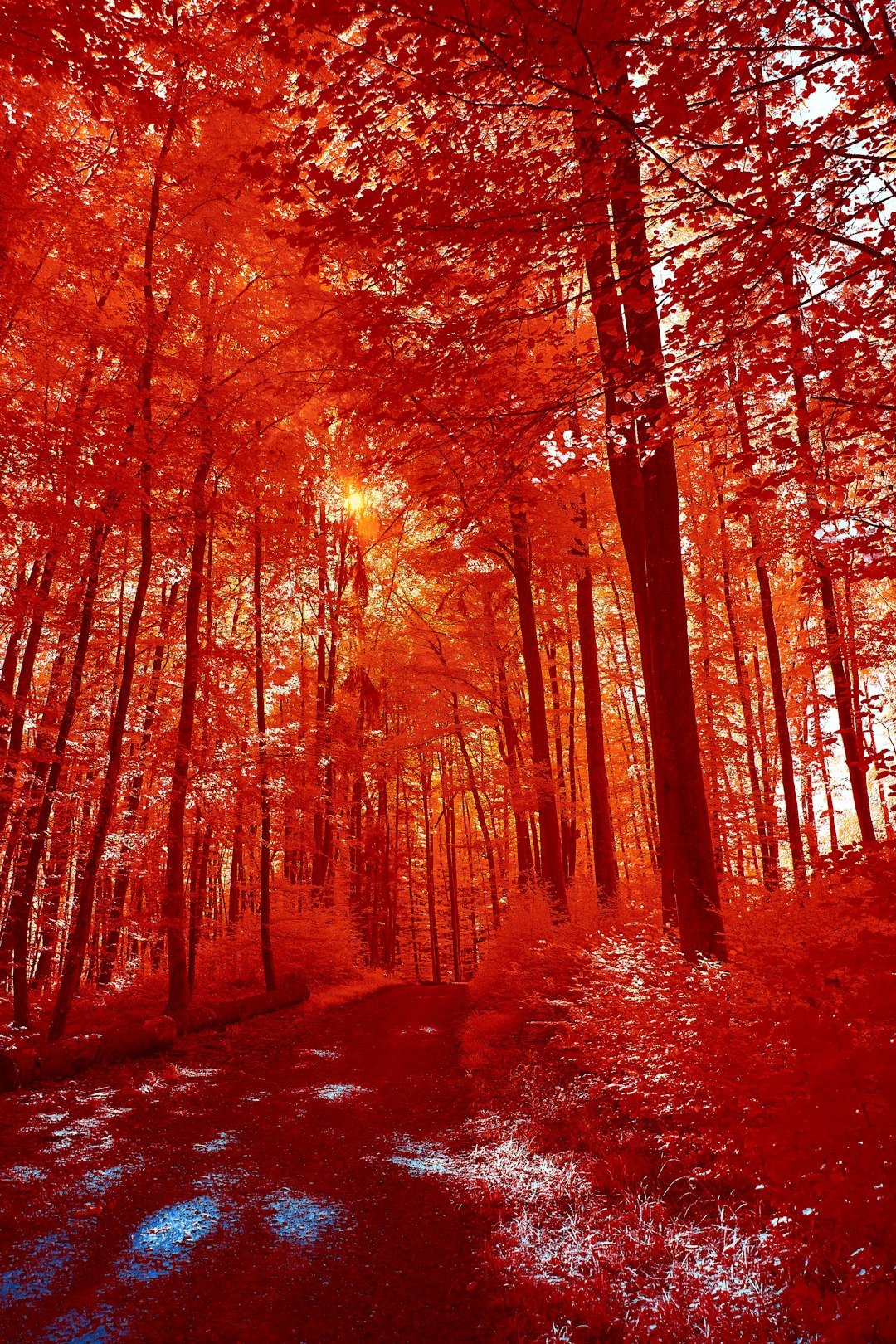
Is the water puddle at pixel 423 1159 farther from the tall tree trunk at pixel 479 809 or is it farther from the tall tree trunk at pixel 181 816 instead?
the tall tree trunk at pixel 479 809

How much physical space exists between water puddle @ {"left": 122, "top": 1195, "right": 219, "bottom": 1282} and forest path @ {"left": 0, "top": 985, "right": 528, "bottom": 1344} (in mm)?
13

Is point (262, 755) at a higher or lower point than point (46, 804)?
higher

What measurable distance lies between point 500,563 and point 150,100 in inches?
423

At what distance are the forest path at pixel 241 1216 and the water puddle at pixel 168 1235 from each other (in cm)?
1

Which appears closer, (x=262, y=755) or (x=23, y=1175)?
(x=23, y=1175)

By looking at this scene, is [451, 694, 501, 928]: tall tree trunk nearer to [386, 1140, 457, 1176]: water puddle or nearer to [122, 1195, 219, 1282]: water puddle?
[386, 1140, 457, 1176]: water puddle

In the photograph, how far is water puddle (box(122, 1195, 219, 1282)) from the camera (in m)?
4.00

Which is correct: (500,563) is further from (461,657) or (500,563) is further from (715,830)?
(715,830)

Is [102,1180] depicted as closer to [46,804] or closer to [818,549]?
[46,804]

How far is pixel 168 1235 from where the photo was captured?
4379 mm

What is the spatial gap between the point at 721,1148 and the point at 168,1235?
3435 mm

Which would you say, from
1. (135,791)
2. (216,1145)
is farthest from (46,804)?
(216,1145)

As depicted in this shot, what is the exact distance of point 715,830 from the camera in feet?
53.2

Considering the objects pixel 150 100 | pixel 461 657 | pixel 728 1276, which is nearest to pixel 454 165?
pixel 150 100
